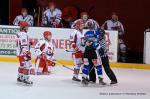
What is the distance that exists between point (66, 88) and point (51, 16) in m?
5.67

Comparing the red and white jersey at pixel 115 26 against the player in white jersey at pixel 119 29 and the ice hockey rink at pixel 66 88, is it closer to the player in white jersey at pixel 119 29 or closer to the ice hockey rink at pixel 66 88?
the player in white jersey at pixel 119 29

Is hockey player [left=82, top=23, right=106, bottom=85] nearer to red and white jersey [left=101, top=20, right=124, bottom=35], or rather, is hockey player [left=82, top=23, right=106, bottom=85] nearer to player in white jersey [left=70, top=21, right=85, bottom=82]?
player in white jersey [left=70, top=21, right=85, bottom=82]

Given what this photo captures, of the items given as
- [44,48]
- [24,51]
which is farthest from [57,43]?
[24,51]

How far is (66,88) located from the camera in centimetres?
1224

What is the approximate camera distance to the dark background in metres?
19.5

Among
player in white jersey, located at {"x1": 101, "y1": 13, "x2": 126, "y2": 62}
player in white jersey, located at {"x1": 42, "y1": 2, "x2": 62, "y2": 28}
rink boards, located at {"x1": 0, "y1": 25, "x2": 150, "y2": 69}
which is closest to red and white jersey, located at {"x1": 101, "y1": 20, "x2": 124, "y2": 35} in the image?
player in white jersey, located at {"x1": 101, "y1": 13, "x2": 126, "y2": 62}

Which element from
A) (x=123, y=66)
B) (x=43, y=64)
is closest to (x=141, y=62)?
(x=123, y=66)

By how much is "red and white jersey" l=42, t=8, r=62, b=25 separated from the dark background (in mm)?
1660

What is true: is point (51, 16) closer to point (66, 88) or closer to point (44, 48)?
point (44, 48)

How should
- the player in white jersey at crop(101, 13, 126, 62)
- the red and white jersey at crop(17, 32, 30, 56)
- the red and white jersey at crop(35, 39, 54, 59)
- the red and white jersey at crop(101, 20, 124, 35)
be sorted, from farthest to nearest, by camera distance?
the red and white jersey at crop(101, 20, 124, 35) < the player in white jersey at crop(101, 13, 126, 62) < the red and white jersey at crop(35, 39, 54, 59) < the red and white jersey at crop(17, 32, 30, 56)

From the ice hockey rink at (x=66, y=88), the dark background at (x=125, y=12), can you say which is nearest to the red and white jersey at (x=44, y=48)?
the ice hockey rink at (x=66, y=88)

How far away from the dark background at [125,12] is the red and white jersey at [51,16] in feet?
5.45

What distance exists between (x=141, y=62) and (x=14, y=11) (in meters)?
5.88

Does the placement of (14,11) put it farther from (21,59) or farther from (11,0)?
(21,59)
